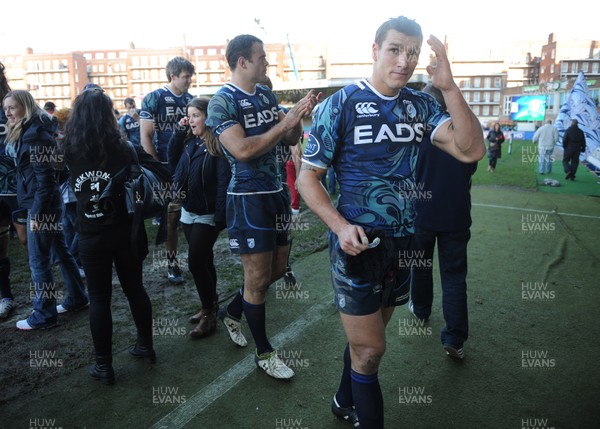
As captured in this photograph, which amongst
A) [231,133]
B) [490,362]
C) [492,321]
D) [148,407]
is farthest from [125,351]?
[492,321]

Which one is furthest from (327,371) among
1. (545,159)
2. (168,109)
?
(545,159)

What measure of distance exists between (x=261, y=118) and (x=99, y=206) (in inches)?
53.3

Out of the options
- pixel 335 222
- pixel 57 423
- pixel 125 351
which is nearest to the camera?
pixel 335 222

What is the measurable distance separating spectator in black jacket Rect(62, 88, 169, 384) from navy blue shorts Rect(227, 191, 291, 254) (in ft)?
2.38

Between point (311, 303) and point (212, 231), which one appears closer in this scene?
point (212, 231)

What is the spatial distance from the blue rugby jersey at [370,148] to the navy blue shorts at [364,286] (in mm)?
170

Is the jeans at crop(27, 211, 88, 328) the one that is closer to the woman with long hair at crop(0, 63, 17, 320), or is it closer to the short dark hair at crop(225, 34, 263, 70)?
the woman with long hair at crop(0, 63, 17, 320)

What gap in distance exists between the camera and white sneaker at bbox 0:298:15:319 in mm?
4496

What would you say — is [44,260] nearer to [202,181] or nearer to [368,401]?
[202,181]

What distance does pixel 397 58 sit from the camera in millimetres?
2164

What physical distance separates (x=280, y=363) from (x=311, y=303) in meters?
1.42

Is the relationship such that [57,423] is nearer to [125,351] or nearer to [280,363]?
[125,351]

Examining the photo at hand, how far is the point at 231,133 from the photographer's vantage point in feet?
9.62

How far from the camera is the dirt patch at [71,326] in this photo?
345 cm
